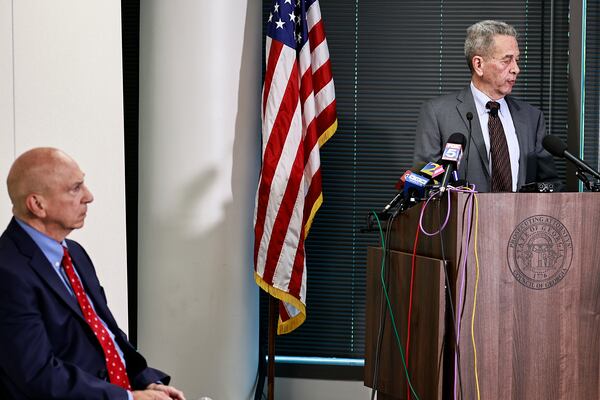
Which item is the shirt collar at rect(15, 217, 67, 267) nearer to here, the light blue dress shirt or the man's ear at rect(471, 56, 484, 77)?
the light blue dress shirt

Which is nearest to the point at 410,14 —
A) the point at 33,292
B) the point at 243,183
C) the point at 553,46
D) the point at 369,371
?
the point at 553,46

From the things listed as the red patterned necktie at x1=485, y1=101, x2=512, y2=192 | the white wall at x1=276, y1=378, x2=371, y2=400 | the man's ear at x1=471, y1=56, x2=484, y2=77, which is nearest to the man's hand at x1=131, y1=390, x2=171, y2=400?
the red patterned necktie at x1=485, y1=101, x2=512, y2=192

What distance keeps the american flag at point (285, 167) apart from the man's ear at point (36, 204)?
2.35m

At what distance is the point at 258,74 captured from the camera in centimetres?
500

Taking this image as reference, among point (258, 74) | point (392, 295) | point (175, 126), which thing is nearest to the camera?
point (392, 295)

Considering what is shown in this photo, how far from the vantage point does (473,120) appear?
407cm

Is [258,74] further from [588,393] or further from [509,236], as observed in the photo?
[588,393]

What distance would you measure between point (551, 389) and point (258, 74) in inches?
107

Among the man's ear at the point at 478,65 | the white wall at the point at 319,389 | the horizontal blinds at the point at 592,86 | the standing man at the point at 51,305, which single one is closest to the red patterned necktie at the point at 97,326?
the standing man at the point at 51,305

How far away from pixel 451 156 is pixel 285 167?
172cm

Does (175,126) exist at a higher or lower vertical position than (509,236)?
higher

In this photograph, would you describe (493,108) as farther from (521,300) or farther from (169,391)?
(169,391)

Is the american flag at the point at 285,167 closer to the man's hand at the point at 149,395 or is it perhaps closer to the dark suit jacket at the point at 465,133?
the dark suit jacket at the point at 465,133

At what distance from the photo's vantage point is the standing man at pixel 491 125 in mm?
3955
